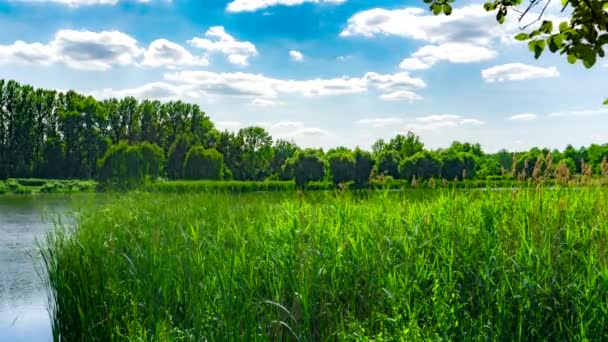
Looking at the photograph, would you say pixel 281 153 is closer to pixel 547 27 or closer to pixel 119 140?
pixel 119 140

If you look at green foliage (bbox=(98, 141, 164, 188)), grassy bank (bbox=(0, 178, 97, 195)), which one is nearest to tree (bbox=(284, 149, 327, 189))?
green foliage (bbox=(98, 141, 164, 188))

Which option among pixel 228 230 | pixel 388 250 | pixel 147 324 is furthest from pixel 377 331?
pixel 228 230

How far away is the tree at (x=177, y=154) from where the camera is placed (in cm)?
5316

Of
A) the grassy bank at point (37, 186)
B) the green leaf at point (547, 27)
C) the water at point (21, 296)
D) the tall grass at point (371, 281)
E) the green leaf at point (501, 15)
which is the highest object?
the green leaf at point (501, 15)

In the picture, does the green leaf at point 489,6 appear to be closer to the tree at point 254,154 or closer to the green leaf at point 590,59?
the green leaf at point 590,59

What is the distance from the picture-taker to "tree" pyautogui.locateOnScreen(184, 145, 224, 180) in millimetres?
45562

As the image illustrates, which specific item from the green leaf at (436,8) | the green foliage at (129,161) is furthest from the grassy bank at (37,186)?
the green leaf at (436,8)

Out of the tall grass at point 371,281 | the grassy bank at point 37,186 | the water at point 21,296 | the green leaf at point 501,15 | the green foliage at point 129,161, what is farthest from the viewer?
the grassy bank at point 37,186

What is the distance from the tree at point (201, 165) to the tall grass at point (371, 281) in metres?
38.7

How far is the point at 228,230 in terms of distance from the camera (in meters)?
6.63

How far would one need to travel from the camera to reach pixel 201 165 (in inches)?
1813

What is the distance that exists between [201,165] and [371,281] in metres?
42.5

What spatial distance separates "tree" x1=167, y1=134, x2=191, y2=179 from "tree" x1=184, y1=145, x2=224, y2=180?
637cm

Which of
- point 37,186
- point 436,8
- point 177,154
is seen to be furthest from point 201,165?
point 436,8
